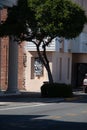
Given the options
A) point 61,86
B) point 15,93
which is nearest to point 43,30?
point 61,86

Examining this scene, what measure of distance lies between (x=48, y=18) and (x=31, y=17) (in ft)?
3.85

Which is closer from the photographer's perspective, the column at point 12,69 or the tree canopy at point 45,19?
the tree canopy at point 45,19

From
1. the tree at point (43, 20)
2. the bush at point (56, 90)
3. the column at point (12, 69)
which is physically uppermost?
the tree at point (43, 20)

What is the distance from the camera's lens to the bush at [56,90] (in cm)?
3562

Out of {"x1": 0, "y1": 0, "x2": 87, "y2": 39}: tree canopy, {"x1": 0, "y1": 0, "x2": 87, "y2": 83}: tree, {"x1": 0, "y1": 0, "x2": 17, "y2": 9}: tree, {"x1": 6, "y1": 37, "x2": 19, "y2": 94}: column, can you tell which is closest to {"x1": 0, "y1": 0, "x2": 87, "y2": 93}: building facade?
{"x1": 6, "y1": 37, "x2": 19, "y2": 94}: column

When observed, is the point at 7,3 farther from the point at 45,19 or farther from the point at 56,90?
the point at 56,90

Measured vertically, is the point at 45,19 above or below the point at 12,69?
above

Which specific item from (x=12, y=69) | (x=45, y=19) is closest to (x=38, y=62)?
(x=12, y=69)

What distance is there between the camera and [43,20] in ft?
112

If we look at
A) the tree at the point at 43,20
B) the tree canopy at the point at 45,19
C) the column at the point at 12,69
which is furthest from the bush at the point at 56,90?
the column at the point at 12,69

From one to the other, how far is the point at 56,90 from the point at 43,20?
15.9ft

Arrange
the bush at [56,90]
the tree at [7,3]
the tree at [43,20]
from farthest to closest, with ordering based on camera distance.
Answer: the tree at [7,3]
the bush at [56,90]
the tree at [43,20]

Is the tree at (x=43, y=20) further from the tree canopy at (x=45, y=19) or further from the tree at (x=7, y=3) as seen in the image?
the tree at (x=7, y=3)

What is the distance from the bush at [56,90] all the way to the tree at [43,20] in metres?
3.13
